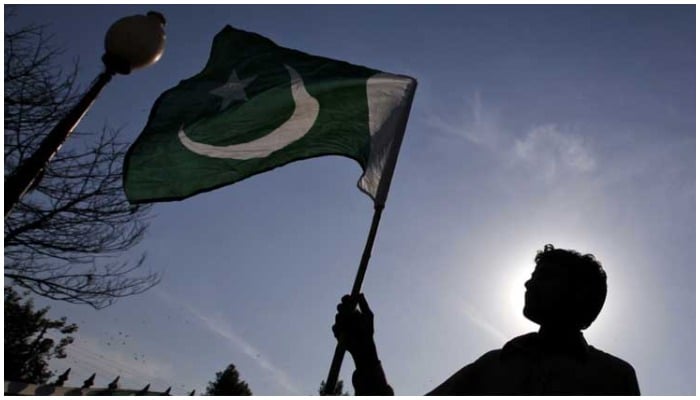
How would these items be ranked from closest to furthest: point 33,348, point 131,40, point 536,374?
point 536,374 → point 131,40 → point 33,348

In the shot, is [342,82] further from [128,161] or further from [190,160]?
[128,161]

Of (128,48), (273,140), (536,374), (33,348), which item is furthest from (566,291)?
(33,348)

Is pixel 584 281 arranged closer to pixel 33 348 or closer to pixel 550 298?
pixel 550 298

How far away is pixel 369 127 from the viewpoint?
4277 millimetres

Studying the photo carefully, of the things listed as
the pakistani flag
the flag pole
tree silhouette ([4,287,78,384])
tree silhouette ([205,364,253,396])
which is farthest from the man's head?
tree silhouette ([205,364,253,396])

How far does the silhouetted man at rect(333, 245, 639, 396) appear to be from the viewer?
2.41 meters

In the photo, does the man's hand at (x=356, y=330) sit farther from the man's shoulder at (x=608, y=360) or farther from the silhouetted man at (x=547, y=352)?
the man's shoulder at (x=608, y=360)

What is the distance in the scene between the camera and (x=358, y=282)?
301cm

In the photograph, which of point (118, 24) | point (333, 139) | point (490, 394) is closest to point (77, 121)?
point (118, 24)

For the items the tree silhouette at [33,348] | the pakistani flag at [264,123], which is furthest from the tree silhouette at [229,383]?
the pakistani flag at [264,123]

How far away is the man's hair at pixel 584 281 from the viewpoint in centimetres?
260

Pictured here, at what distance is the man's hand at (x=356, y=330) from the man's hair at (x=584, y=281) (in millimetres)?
951

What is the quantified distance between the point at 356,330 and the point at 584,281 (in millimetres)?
1126

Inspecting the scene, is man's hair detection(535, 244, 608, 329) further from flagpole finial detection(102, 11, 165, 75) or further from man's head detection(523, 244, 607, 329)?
flagpole finial detection(102, 11, 165, 75)
